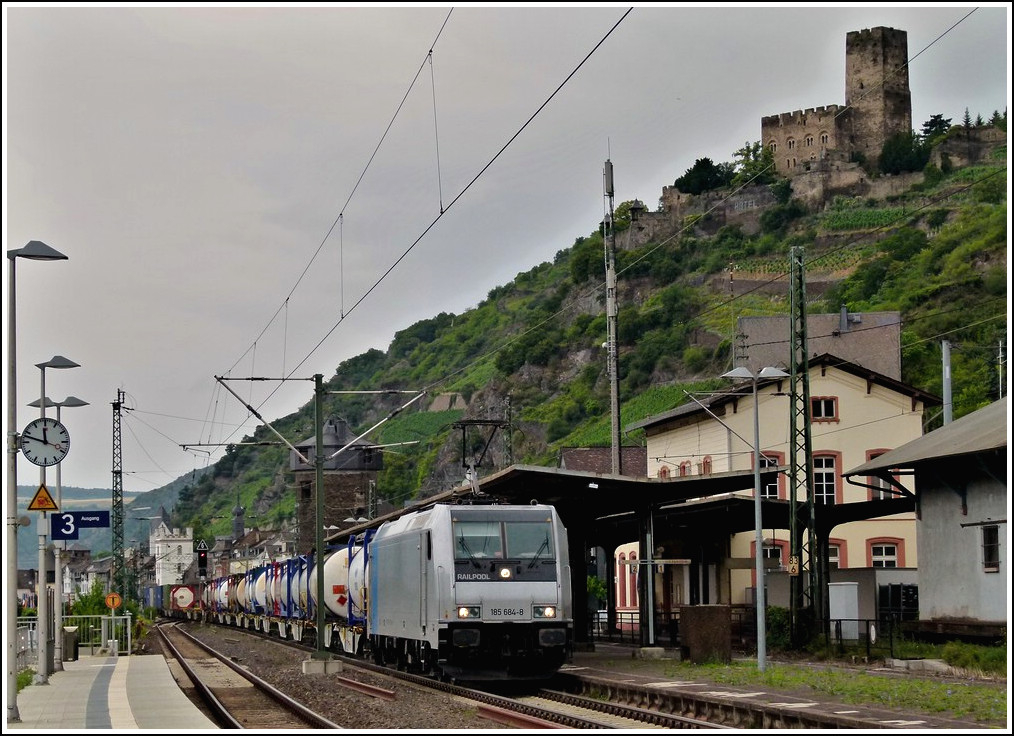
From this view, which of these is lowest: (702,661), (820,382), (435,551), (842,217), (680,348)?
(702,661)

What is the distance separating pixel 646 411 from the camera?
5148 inches

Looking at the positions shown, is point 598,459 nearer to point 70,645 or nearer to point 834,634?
point 834,634

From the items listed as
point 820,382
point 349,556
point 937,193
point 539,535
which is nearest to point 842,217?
point 937,193

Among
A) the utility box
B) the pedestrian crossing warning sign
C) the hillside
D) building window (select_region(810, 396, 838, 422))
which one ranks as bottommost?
the utility box

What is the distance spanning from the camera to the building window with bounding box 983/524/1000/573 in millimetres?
28438

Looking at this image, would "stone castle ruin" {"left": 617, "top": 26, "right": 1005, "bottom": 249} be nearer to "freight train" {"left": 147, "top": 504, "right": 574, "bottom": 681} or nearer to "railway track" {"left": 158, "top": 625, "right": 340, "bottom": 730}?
"railway track" {"left": 158, "top": 625, "right": 340, "bottom": 730}

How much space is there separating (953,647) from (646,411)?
10332cm

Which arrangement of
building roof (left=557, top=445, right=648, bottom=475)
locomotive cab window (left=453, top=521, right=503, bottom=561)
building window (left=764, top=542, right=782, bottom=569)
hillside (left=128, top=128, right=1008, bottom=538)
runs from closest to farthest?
locomotive cab window (left=453, top=521, right=503, bottom=561), building window (left=764, top=542, right=782, bottom=569), building roof (left=557, top=445, right=648, bottom=475), hillside (left=128, top=128, right=1008, bottom=538)

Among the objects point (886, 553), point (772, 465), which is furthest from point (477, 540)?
point (886, 553)

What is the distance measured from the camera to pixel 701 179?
190 meters

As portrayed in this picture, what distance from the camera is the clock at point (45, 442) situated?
25.2 meters

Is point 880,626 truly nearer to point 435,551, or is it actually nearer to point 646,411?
point 435,551

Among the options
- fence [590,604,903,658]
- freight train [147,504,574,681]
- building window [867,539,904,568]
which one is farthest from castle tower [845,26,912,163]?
freight train [147,504,574,681]

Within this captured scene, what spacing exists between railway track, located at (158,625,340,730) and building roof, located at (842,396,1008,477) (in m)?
13.1
